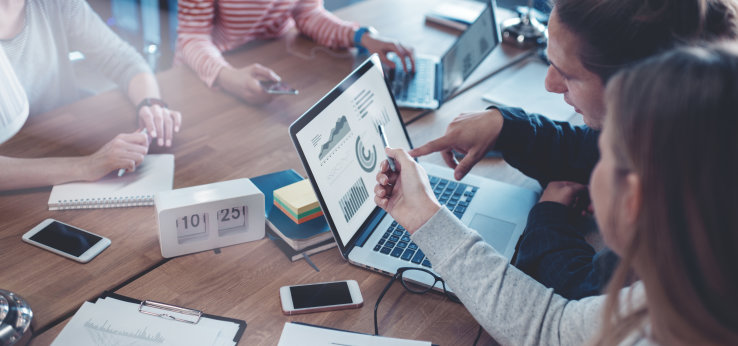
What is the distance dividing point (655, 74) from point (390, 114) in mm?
720

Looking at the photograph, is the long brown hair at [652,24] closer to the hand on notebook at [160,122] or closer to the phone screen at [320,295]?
the phone screen at [320,295]

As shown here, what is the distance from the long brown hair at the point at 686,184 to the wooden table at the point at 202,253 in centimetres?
37

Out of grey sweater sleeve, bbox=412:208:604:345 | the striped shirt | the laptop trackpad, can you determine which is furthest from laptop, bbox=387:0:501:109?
grey sweater sleeve, bbox=412:208:604:345

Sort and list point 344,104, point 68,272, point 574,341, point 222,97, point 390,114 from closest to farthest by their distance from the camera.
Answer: point 574,341, point 68,272, point 344,104, point 390,114, point 222,97

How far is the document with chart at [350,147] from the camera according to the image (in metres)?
0.94

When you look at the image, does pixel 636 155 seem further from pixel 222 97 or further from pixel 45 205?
pixel 222 97

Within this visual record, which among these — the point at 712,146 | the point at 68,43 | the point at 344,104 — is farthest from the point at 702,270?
the point at 68,43

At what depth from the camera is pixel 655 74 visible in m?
0.52

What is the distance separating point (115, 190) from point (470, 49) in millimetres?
1067

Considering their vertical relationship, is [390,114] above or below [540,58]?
above

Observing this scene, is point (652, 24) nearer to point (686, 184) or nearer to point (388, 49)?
point (686, 184)

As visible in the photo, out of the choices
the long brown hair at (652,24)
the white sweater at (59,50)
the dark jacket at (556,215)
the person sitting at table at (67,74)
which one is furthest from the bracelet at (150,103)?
the long brown hair at (652,24)

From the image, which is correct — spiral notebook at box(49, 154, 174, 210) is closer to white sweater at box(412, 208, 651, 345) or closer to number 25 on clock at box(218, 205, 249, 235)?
number 25 on clock at box(218, 205, 249, 235)

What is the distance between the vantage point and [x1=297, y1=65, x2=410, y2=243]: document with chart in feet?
3.10
